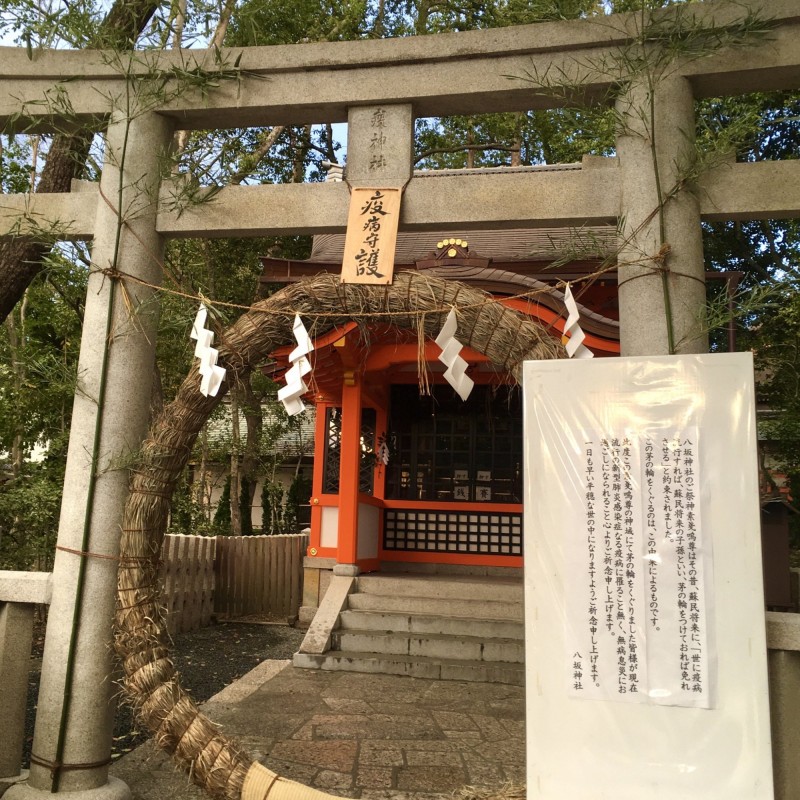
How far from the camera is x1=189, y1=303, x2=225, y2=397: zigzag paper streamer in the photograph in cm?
371

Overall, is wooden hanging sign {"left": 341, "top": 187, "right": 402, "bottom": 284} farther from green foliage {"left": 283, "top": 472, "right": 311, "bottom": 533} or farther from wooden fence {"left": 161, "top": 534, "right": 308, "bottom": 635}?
green foliage {"left": 283, "top": 472, "right": 311, "bottom": 533}

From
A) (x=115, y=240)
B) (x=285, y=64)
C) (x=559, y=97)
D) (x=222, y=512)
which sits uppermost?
(x=285, y=64)

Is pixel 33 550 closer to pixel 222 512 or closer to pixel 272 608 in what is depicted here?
pixel 272 608

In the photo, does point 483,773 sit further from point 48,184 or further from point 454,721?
point 48,184

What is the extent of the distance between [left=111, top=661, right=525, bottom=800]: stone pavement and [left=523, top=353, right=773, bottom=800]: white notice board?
5.28 feet

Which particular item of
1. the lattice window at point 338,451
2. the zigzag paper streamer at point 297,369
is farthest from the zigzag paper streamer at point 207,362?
the lattice window at point 338,451

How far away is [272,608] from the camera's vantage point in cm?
1108

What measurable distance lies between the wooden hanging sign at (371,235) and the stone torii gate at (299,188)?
0.08 meters

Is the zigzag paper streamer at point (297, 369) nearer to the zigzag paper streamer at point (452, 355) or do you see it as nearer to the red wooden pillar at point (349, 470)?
the zigzag paper streamer at point (452, 355)

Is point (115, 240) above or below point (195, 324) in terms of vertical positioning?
above

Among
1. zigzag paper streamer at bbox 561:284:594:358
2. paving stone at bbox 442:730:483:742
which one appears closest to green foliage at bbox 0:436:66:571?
paving stone at bbox 442:730:483:742

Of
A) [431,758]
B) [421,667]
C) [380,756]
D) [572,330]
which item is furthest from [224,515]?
[572,330]

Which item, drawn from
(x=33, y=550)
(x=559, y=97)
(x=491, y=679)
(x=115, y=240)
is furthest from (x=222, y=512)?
(x=559, y=97)

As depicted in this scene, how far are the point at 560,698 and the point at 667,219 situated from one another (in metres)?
2.36
